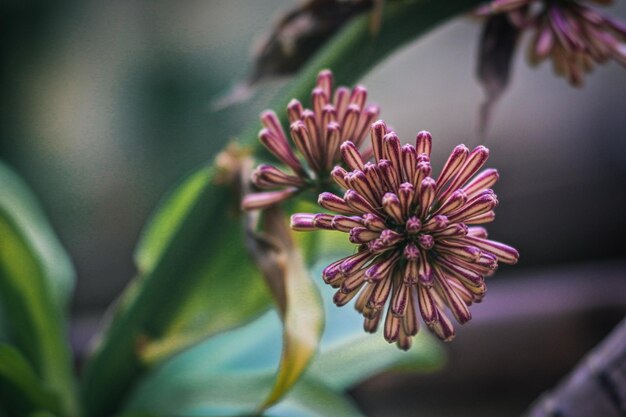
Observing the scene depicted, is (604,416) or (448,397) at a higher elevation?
(604,416)

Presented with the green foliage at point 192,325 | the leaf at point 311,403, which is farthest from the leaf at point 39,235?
the leaf at point 311,403

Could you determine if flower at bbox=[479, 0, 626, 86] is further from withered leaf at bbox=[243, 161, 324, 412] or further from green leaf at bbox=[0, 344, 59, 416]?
green leaf at bbox=[0, 344, 59, 416]

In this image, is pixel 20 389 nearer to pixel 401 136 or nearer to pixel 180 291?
pixel 180 291

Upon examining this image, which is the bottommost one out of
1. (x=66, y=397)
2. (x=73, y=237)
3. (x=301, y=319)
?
(x=73, y=237)

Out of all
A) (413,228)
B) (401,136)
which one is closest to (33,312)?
(413,228)

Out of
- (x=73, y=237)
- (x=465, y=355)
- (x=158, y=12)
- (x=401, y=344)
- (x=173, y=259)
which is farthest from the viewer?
(x=158, y=12)

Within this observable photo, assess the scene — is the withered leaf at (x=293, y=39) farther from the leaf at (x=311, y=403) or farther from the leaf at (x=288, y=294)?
the leaf at (x=311, y=403)

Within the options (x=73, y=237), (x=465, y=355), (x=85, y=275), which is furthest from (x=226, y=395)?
(x=73, y=237)

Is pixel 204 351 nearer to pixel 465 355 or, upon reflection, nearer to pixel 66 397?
pixel 66 397
